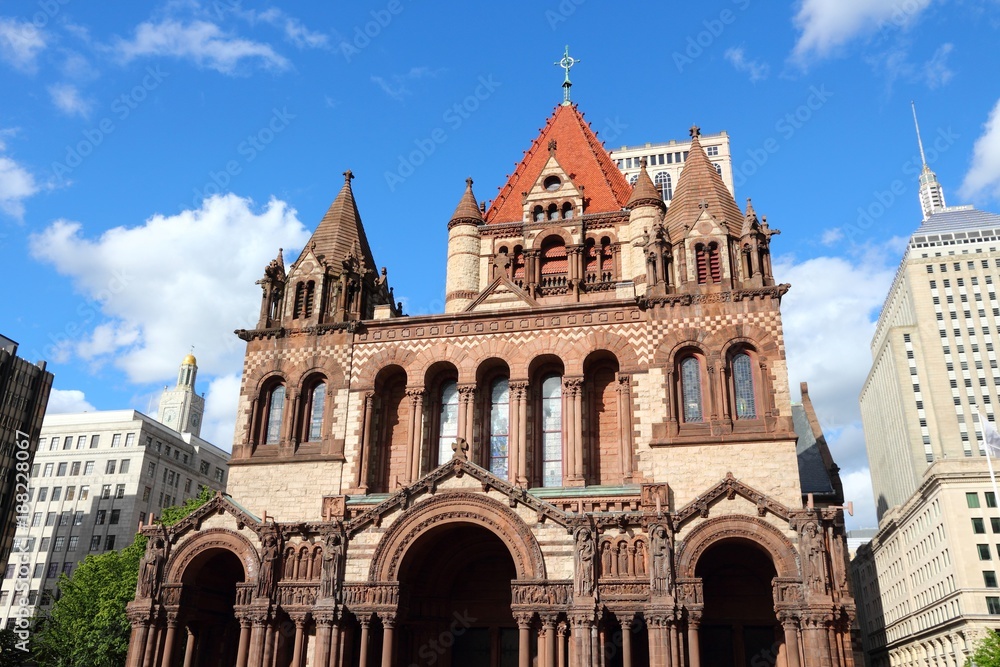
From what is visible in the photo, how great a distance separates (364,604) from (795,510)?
12819mm

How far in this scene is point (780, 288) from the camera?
95.2ft

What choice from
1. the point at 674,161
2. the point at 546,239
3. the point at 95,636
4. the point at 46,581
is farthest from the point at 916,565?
the point at 46,581

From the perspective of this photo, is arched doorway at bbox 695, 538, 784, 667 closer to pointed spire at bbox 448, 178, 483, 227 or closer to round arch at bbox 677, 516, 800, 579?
round arch at bbox 677, 516, 800, 579

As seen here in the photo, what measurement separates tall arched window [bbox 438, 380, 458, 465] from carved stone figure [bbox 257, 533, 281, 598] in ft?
22.6

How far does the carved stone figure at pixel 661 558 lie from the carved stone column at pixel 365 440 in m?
10.9

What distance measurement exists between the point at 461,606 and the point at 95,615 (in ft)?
84.5

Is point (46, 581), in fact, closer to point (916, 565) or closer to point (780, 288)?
point (780, 288)

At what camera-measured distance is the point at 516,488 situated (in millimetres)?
24453

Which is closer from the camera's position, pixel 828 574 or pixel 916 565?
pixel 828 574

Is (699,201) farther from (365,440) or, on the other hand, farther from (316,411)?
(316,411)

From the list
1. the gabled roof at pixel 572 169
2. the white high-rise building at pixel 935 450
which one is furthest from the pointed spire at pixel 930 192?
the gabled roof at pixel 572 169

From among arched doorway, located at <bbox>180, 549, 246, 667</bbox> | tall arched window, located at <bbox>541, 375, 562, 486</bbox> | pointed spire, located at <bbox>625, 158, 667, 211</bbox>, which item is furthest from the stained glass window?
pointed spire, located at <bbox>625, 158, 667, 211</bbox>

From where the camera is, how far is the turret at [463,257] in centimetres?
4159

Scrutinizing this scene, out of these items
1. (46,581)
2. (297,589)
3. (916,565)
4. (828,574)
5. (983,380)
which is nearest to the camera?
(828,574)
